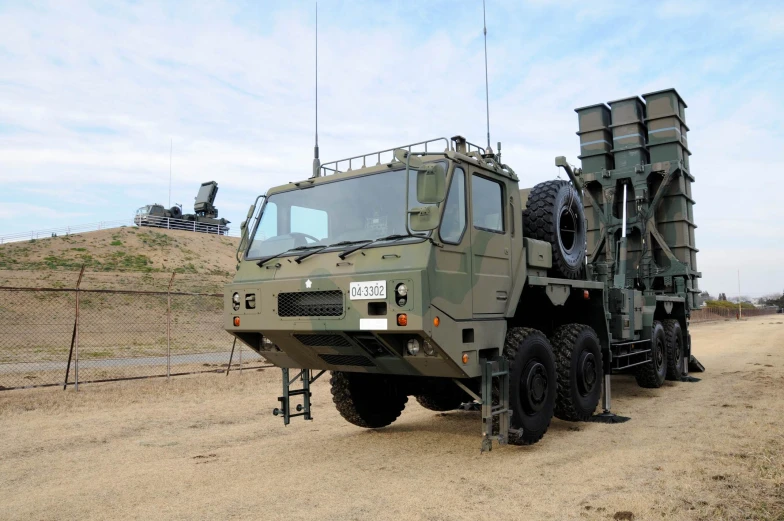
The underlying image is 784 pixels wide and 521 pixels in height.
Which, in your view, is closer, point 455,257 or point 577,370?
point 455,257

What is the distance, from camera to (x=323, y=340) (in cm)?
578

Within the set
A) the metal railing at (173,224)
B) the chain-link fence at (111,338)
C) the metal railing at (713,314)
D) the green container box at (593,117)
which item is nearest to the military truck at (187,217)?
the metal railing at (173,224)

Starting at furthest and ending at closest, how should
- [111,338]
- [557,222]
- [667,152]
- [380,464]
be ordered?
[111,338] → [667,152] → [557,222] → [380,464]

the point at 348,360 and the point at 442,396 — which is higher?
the point at 348,360

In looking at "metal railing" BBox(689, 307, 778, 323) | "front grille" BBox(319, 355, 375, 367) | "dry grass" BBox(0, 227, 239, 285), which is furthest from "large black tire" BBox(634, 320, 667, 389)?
"metal railing" BBox(689, 307, 778, 323)

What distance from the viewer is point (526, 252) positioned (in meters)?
6.54

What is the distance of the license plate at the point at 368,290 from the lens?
5113 millimetres

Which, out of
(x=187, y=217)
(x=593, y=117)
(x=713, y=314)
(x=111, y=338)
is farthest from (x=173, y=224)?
(x=593, y=117)

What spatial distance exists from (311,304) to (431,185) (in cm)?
153

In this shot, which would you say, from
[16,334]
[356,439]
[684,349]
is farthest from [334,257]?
[16,334]

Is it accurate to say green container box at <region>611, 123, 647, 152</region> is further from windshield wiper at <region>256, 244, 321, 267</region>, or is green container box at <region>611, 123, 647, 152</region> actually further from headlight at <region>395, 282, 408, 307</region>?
headlight at <region>395, 282, 408, 307</region>

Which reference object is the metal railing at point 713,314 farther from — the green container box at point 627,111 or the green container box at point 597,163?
the green container box at point 627,111

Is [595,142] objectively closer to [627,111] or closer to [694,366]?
[627,111]

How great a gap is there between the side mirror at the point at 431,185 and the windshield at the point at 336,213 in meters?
0.32
